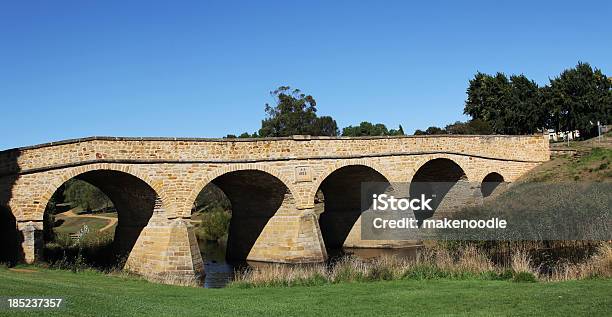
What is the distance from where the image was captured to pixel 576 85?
163 ft

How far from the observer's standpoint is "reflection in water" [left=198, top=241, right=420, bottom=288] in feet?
71.2

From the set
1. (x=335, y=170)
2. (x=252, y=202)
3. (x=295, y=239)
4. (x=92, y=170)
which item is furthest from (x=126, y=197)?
(x=335, y=170)

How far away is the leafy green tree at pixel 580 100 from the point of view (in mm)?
49312

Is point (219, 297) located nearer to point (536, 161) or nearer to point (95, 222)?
point (536, 161)

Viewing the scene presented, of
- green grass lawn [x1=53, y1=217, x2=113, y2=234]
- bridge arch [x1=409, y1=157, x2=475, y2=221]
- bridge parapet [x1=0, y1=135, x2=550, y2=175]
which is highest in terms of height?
bridge parapet [x1=0, y1=135, x2=550, y2=175]

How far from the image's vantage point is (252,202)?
2578 cm

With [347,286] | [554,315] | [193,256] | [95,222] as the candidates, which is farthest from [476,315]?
[95,222]

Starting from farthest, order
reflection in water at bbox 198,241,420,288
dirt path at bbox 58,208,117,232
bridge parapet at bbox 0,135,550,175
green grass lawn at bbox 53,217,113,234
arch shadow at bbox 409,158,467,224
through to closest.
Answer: green grass lawn at bbox 53,217,113,234 < dirt path at bbox 58,208,117,232 < arch shadow at bbox 409,158,467,224 < reflection in water at bbox 198,241,420,288 < bridge parapet at bbox 0,135,550,175

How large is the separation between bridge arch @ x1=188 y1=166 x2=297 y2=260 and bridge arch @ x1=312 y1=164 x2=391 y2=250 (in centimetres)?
456

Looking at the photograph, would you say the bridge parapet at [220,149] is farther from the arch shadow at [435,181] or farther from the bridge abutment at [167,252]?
the bridge abutment at [167,252]

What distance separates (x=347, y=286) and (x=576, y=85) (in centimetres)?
4311

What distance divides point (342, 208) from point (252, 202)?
6.48m

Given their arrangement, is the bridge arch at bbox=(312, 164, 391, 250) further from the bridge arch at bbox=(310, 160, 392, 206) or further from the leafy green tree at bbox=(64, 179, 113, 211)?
the leafy green tree at bbox=(64, 179, 113, 211)

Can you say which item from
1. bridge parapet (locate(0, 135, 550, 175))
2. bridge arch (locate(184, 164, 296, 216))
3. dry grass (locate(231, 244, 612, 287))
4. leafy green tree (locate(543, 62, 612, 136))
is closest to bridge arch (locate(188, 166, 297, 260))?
bridge arch (locate(184, 164, 296, 216))
